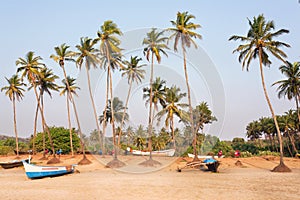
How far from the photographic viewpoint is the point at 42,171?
24734 mm

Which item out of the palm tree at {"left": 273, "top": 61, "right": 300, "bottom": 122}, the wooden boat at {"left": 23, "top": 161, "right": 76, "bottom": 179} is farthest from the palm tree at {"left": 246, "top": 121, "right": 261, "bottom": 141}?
the wooden boat at {"left": 23, "top": 161, "right": 76, "bottom": 179}

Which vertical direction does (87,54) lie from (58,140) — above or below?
above

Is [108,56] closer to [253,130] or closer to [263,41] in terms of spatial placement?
[263,41]

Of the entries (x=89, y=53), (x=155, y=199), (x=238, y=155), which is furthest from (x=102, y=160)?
(x=155, y=199)

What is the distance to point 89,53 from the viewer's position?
36.8 meters

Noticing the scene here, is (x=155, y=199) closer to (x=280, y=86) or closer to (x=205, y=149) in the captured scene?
(x=280, y=86)

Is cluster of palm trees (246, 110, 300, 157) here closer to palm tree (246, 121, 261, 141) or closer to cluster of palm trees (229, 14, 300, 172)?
palm tree (246, 121, 261, 141)

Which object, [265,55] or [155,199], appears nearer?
[155,199]

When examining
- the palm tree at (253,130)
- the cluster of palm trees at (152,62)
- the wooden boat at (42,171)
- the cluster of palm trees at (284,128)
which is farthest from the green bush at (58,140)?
the palm tree at (253,130)

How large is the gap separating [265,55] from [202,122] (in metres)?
37.0

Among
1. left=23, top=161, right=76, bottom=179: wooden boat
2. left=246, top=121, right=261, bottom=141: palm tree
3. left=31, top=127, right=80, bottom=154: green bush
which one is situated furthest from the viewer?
left=246, top=121, right=261, bottom=141: palm tree

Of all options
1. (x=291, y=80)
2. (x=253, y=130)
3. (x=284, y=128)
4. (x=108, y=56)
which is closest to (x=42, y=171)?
(x=108, y=56)

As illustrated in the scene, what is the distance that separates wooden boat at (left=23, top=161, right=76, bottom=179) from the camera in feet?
79.1

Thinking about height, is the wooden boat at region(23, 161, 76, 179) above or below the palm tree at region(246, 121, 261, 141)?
below
